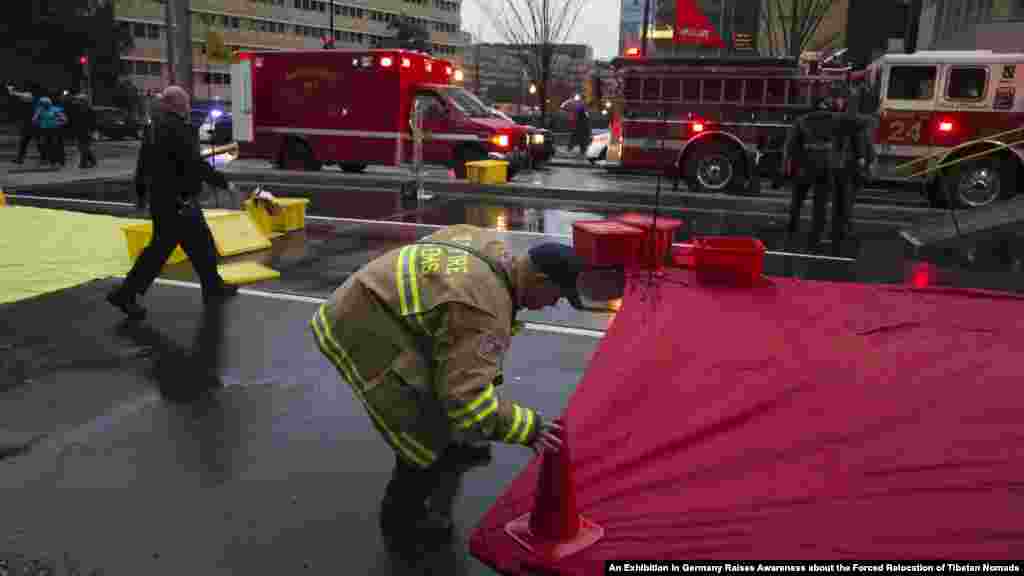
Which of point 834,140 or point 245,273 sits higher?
point 834,140

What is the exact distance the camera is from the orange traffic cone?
2848 mm

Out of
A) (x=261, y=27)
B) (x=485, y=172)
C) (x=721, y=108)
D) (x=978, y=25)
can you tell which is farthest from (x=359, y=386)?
(x=261, y=27)

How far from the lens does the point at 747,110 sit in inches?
559

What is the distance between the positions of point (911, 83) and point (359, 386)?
13182 millimetres

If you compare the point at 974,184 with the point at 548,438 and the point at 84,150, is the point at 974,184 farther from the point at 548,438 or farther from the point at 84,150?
the point at 84,150

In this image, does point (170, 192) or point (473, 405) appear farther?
point (170, 192)

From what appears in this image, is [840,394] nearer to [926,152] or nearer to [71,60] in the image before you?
[926,152]

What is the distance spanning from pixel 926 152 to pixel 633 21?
61057 millimetres

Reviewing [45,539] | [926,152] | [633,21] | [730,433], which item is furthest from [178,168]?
[633,21]

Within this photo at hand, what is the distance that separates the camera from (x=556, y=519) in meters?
2.89

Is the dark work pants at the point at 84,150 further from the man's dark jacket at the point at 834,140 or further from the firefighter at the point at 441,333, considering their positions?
the firefighter at the point at 441,333

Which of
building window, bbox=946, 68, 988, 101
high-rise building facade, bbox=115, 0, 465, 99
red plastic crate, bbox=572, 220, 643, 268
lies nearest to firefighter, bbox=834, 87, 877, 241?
red plastic crate, bbox=572, 220, 643, 268

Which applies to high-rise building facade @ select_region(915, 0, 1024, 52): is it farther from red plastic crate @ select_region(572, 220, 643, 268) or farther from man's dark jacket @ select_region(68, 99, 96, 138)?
man's dark jacket @ select_region(68, 99, 96, 138)

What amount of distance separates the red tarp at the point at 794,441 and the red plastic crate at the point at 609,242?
3.98 ft
